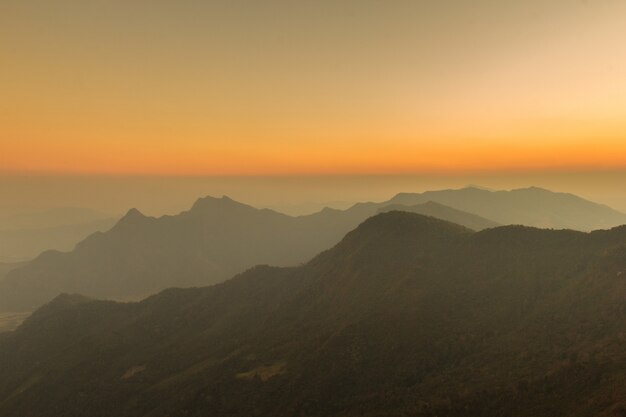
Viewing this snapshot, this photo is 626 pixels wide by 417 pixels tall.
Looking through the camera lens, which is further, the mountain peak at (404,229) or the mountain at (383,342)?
the mountain peak at (404,229)

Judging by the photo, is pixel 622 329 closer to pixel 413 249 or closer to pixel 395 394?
pixel 395 394

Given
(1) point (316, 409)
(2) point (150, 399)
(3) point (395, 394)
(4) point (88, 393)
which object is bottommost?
(4) point (88, 393)

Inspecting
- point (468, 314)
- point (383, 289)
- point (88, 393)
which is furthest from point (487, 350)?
point (88, 393)

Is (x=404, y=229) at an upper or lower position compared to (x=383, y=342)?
upper

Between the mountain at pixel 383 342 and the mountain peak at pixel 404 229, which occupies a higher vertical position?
the mountain peak at pixel 404 229

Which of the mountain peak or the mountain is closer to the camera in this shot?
the mountain

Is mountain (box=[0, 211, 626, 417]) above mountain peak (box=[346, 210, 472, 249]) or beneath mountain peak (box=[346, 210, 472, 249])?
beneath

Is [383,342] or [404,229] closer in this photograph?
[383,342]

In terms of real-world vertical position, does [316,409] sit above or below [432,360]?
below
